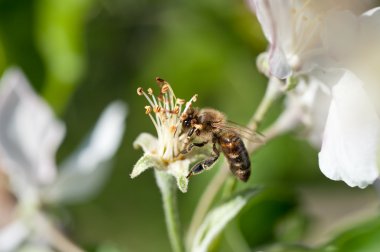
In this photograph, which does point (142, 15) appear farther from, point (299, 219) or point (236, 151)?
point (236, 151)

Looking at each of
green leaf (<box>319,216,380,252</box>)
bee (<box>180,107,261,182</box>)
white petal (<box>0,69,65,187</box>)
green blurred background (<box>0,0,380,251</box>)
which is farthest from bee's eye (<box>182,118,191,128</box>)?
green blurred background (<box>0,0,380,251</box>)

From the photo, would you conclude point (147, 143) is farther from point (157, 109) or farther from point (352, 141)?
point (352, 141)

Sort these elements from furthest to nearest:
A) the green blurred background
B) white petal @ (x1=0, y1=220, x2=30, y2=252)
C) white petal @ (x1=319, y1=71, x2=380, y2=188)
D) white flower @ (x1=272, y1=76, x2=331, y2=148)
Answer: the green blurred background, white petal @ (x1=0, y1=220, x2=30, y2=252), white flower @ (x1=272, y1=76, x2=331, y2=148), white petal @ (x1=319, y1=71, x2=380, y2=188)

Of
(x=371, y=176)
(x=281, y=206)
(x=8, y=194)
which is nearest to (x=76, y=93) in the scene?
(x=8, y=194)

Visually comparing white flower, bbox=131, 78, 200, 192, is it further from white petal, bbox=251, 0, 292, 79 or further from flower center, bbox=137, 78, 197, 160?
white petal, bbox=251, 0, 292, 79

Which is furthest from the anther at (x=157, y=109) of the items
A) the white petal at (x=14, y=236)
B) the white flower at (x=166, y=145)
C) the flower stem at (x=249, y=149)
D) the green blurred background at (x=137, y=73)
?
the green blurred background at (x=137, y=73)

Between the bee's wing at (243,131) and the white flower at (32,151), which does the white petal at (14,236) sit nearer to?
the white flower at (32,151)
